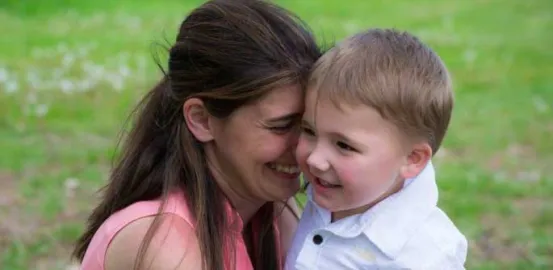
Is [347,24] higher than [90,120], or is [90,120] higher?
[90,120]

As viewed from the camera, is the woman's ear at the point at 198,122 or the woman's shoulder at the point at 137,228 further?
the woman's ear at the point at 198,122

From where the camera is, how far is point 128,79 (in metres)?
7.88

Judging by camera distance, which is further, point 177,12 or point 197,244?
point 177,12

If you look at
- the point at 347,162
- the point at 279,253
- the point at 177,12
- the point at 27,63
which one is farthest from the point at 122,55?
the point at 347,162

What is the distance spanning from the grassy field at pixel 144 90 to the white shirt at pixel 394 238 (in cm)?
89

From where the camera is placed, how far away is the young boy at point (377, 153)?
98.5 inches

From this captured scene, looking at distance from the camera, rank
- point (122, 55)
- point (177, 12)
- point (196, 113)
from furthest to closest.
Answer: point (177, 12), point (122, 55), point (196, 113)

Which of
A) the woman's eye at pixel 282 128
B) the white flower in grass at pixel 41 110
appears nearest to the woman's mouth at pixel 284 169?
the woman's eye at pixel 282 128

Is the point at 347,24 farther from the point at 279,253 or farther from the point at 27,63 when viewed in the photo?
the point at 279,253

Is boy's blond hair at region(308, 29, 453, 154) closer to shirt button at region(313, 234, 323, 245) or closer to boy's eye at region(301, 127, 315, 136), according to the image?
boy's eye at region(301, 127, 315, 136)

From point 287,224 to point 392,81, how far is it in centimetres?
85

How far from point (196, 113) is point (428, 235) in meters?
0.67

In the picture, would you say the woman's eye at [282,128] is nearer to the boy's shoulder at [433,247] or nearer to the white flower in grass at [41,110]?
the boy's shoulder at [433,247]

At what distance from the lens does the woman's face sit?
2646mm
